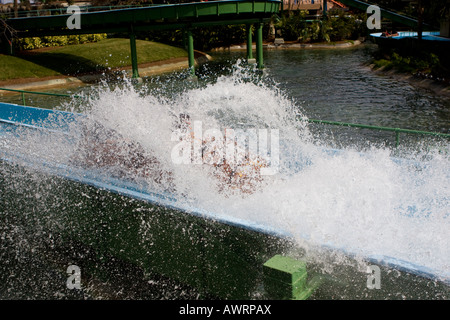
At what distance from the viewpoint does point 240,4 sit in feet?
92.3

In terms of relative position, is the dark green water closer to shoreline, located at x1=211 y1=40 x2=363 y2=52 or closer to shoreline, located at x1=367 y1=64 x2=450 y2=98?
shoreline, located at x1=367 y1=64 x2=450 y2=98

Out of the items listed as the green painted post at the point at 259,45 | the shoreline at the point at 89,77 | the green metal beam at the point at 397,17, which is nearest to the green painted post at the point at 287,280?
the shoreline at the point at 89,77

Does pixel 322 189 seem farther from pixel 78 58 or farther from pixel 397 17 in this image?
pixel 397 17

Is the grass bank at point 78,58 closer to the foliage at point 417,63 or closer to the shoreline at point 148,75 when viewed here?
the shoreline at point 148,75

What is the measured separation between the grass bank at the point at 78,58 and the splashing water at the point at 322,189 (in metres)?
23.7

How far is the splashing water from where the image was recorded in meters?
5.91

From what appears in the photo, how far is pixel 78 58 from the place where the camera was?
34.8 metres

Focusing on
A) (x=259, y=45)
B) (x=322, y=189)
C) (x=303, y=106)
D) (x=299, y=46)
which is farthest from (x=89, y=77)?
(x=322, y=189)

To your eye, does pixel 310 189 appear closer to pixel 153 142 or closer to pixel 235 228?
pixel 235 228

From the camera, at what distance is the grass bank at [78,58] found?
3052 centimetres

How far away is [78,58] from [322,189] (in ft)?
103

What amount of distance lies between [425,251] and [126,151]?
202 inches

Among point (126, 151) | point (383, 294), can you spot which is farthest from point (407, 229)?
point (126, 151)
